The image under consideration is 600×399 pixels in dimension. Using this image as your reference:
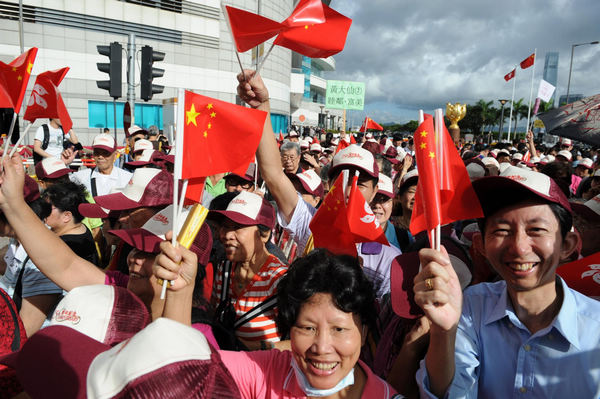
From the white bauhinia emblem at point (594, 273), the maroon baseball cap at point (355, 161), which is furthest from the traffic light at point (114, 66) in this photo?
the white bauhinia emblem at point (594, 273)

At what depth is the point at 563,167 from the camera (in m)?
5.30

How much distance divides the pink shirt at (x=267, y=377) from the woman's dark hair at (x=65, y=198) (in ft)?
6.94

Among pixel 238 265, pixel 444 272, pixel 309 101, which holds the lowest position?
pixel 238 265

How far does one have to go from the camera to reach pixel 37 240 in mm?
1983

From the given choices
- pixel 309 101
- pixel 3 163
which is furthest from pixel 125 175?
pixel 309 101

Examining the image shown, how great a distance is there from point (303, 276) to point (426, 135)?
0.74m

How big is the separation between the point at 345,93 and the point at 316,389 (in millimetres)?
18015

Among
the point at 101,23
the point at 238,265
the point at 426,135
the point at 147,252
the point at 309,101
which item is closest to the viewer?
the point at 426,135

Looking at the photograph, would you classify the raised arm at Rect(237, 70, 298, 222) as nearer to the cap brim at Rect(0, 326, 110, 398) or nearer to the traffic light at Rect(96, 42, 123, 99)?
the cap brim at Rect(0, 326, 110, 398)

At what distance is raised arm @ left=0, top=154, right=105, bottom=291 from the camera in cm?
197

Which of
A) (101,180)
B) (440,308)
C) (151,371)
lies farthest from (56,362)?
(101,180)

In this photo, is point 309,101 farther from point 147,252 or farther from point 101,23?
point 147,252

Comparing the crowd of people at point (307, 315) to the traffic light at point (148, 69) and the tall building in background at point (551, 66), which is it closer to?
the traffic light at point (148, 69)

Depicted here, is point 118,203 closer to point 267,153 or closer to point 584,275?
point 267,153
